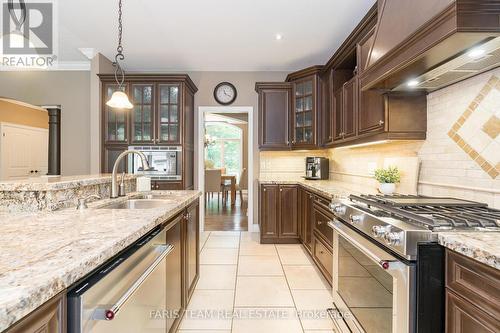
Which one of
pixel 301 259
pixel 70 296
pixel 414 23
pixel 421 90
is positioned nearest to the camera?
pixel 70 296

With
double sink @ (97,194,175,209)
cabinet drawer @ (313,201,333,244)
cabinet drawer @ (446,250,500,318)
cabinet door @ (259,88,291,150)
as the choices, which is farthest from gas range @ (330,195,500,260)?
cabinet door @ (259,88,291,150)

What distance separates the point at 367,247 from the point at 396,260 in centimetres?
27

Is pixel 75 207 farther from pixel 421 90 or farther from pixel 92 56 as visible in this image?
pixel 92 56

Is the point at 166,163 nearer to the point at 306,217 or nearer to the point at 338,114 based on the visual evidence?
the point at 306,217

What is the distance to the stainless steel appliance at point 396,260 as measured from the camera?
1115 mm

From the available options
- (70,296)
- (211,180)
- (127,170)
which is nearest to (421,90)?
(70,296)

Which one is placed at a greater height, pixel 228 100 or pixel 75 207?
pixel 228 100

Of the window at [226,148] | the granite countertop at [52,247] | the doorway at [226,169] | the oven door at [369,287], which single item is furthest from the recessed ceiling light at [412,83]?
the window at [226,148]

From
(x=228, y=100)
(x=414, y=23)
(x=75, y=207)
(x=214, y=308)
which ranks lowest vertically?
(x=214, y=308)

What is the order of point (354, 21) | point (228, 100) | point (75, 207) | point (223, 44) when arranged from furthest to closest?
point (228, 100), point (223, 44), point (354, 21), point (75, 207)

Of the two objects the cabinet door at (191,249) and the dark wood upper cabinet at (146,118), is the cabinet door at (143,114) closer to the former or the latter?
the dark wood upper cabinet at (146,118)

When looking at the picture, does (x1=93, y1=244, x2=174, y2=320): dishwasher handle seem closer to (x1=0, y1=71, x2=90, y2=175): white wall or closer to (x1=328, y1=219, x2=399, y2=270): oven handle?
(x1=328, y1=219, x2=399, y2=270): oven handle

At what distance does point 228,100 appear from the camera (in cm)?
466

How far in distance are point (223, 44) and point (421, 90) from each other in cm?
253
